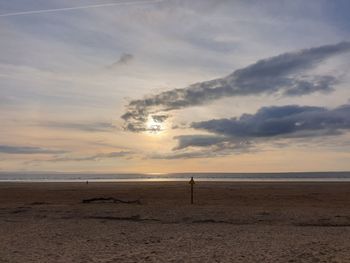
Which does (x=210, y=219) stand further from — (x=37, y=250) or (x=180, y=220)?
(x=37, y=250)

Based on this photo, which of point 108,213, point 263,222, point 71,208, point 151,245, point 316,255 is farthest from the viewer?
point 71,208

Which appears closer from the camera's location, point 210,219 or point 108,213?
point 210,219

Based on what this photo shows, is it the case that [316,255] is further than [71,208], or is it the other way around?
[71,208]

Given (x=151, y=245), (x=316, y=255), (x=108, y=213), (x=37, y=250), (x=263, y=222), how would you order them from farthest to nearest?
(x=108, y=213) → (x=263, y=222) → (x=151, y=245) → (x=37, y=250) → (x=316, y=255)

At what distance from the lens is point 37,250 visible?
15031mm

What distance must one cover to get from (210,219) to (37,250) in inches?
372

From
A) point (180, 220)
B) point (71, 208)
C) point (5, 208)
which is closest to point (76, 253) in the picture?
point (180, 220)

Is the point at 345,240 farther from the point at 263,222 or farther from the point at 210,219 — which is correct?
the point at 210,219

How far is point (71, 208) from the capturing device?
2716cm

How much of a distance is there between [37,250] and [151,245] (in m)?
3.51

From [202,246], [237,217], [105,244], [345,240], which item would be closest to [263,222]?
[237,217]

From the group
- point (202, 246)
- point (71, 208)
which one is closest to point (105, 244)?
point (202, 246)

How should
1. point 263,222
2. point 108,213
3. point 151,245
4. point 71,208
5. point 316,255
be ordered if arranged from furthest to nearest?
point 71,208 < point 108,213 < point 263,222 < point 151,245 < point 316,255

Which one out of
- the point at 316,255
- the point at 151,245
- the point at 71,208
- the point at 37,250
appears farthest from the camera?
the point at 71,208
